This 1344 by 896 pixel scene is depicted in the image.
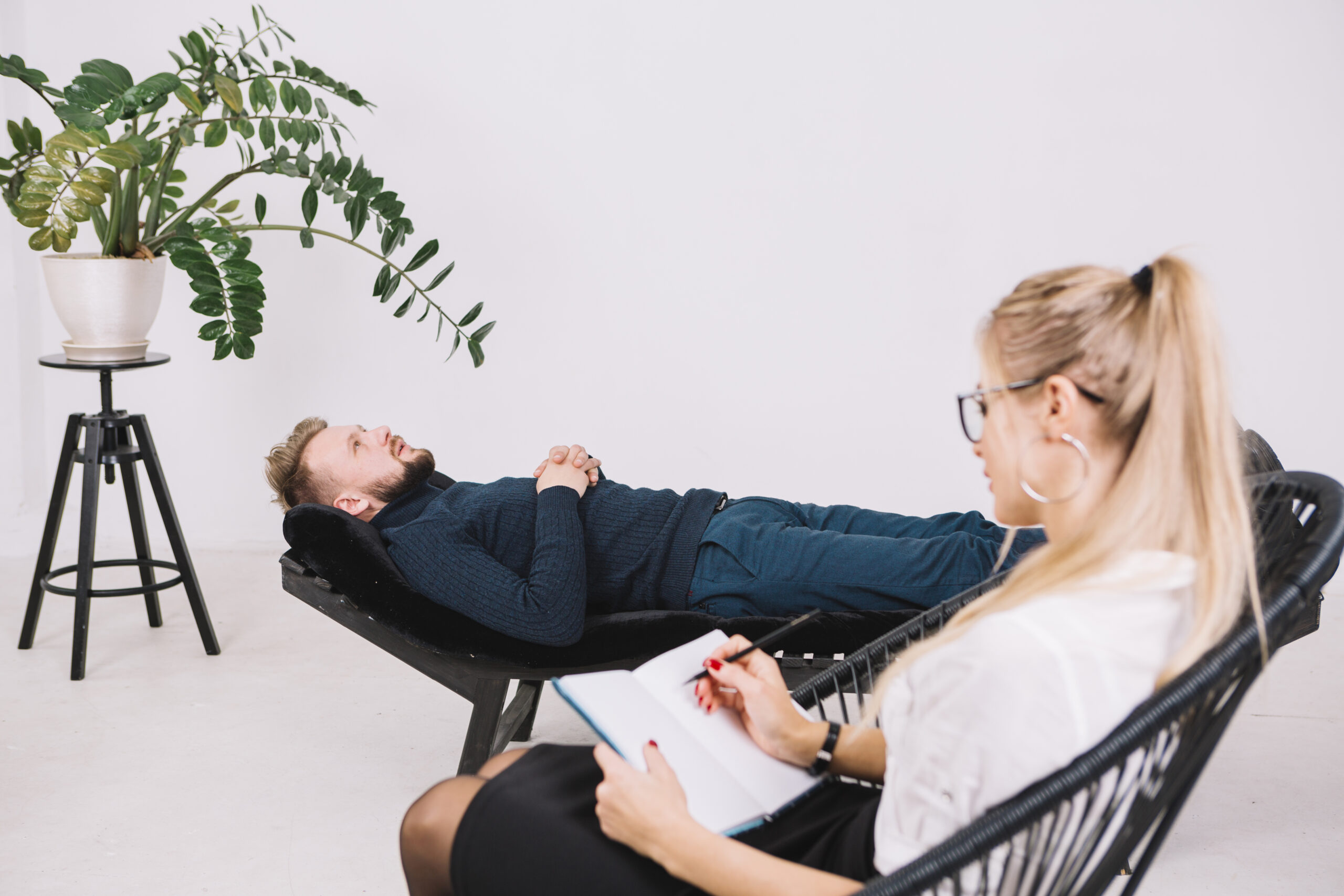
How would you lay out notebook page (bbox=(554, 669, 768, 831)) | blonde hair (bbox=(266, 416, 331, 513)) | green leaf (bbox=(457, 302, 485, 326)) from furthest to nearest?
1. green leaf (bbox=(457, 302, 485, 326))
2. blonde hair (bbox=(266, 416, 331, 513))
3. notebook page (bbox=(554, 669, 768, 831))

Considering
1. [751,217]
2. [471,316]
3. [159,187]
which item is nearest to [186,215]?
[159,187]

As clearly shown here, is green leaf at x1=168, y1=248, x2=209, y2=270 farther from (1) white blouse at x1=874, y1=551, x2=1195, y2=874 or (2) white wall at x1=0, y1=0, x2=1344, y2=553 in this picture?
(1) white blouse at x1=874, y1=551, x2=1195, y2=874

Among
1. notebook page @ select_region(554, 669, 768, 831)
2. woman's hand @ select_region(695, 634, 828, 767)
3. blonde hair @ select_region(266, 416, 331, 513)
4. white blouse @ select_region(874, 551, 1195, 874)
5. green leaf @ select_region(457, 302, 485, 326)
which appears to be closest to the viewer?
white blouse @ select_region(874, 551, 1195, 874)

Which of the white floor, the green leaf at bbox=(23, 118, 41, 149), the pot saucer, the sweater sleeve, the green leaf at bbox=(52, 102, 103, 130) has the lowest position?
the white floor

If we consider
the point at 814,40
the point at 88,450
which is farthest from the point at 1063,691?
the point at 814,40

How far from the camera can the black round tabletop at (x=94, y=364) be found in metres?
2.67

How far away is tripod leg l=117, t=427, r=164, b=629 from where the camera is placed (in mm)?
2832

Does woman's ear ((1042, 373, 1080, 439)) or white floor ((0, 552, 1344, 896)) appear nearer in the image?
woman's ear ((1042, 373, 1080, 439))

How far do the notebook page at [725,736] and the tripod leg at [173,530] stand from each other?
2.01 meters

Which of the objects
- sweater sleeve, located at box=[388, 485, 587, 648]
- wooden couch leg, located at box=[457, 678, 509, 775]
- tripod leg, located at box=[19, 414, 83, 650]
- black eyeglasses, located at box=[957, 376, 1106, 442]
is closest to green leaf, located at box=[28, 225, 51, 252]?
tripod leg, located at box=[19, 414, 83, 650]

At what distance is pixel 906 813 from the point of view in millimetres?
916

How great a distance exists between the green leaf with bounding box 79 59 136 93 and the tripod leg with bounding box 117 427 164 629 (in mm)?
904

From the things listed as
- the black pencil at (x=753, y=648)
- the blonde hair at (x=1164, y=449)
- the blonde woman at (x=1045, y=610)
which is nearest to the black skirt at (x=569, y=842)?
the blonde woman at (x=1045, y=610)

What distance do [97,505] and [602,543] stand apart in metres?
1.52
